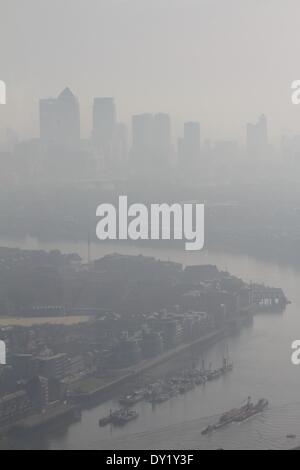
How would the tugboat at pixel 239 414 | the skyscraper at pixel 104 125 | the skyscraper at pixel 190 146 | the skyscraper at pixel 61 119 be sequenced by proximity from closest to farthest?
the tugboat at pixel 239 414 → the skyscraper at pixel 61 119 → the skyscraper at pixel 104 125 → the skyscraper at pixel 190 146

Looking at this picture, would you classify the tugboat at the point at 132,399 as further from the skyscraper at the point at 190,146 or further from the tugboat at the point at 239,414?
the skyscraper at the point at 190,146

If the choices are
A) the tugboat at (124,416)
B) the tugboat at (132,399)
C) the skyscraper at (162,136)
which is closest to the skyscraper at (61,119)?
the skyscraper at (162,136)

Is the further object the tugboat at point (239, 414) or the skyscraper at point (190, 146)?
the skyscraper at point (190, 146)

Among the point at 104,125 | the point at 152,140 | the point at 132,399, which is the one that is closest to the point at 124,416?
the point at 132,399

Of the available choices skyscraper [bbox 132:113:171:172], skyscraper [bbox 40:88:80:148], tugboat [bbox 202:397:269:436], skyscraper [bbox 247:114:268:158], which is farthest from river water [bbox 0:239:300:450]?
skyscraper [bbox 40:88:80:148]

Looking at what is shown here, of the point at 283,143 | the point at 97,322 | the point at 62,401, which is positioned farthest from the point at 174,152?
the point at 62,401

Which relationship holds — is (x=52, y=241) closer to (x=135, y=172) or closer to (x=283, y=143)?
(x=135, y=172)
